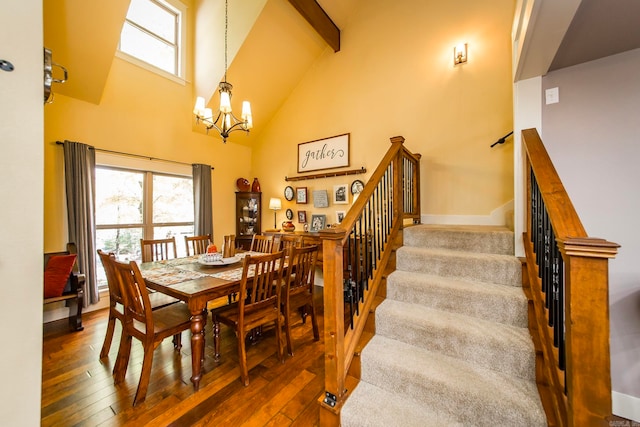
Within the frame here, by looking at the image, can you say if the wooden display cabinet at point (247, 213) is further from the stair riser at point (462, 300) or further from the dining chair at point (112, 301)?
the stair riser at point (462, 300)

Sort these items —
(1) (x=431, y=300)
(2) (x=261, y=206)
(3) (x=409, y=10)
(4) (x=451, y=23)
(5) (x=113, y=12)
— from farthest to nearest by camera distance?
(2) (x=261, y=206), (3) (x=409, y=10), (4) (x=451, y=23), (5) (x=113, y=12), (1) (x=431, y=300)

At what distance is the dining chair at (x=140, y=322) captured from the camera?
5.44 ft

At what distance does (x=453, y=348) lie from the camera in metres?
1.56

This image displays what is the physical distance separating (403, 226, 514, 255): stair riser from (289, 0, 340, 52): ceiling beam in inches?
129

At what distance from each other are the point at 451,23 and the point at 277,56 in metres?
2.48

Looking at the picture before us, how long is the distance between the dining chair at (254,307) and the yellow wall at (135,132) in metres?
2.65

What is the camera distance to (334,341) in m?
1.47

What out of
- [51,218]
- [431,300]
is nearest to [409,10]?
[431,300]

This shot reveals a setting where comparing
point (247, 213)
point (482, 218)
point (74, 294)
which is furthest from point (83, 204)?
point (482, 218)

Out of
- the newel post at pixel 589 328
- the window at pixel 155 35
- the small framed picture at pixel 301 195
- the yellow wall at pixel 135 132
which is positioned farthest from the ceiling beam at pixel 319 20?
the newel post at pixel 589 328

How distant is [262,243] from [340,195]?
1460mm

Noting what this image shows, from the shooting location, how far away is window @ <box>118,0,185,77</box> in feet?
11.4

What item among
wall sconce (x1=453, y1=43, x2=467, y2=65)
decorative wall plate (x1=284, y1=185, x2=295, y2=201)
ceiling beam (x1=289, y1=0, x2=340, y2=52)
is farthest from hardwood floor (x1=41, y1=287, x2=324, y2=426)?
ceiling beam (x1=289, y1=0, x2=340, y2=52)

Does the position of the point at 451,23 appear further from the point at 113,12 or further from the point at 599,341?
the point at 113,12
